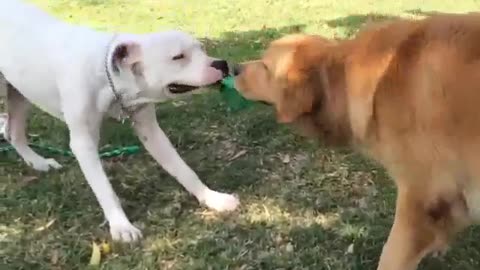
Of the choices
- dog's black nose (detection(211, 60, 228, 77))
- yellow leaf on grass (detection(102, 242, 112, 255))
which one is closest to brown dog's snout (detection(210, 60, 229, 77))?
dog's black nose (detection(211, 60, 228, 77))

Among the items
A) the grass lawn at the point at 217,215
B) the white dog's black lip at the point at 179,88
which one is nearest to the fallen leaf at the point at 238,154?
the grass lawn at the point at 217,215

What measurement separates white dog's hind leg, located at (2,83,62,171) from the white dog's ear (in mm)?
1003

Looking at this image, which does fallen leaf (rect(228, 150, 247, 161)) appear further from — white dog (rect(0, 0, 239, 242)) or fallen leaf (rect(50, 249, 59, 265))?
fallen leaf (rect(50, 249, 59, 265))

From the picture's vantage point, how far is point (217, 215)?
4.25m

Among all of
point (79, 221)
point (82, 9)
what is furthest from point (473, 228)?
point (82, 9)

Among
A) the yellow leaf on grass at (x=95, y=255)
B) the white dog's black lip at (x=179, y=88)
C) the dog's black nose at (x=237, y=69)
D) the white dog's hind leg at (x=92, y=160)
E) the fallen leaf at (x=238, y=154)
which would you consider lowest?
the fallen leaf at (x=238, y=154)

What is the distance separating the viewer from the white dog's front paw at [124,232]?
13.1 ft

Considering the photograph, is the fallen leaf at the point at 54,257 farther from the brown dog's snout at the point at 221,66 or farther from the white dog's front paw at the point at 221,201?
the brown dog's snout at the point at 221,66

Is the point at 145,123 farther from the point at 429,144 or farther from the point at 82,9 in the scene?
the point at 82,9

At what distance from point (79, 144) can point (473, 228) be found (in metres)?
1.90

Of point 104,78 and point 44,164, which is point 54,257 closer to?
point 104,78

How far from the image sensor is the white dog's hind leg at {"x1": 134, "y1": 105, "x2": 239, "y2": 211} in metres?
4.32

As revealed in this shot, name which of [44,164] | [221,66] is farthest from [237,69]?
[44,164]

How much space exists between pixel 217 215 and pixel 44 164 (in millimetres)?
1113
